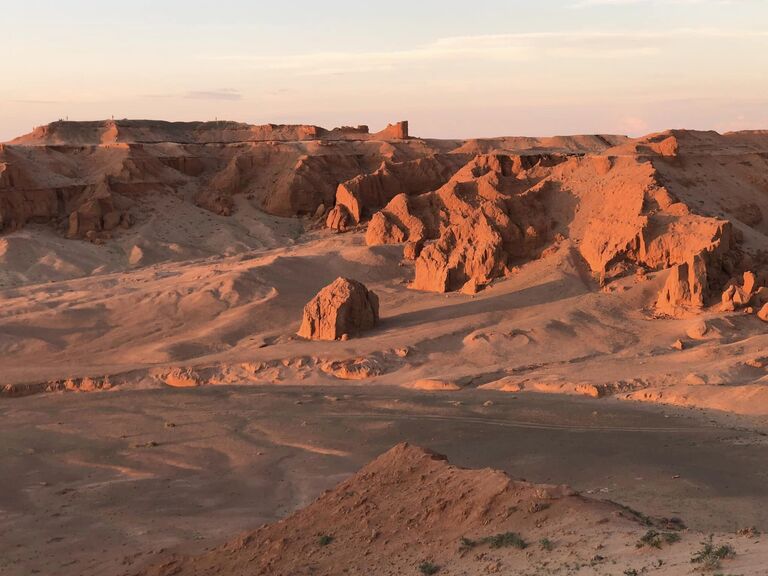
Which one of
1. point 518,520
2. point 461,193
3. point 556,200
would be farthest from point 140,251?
point 518,520

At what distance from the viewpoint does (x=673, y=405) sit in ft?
60.0

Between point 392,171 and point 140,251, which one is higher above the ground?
point 392,171

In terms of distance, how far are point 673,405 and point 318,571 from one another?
405 inches

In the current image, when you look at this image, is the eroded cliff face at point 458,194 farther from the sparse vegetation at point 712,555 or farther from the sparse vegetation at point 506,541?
the sparse vegetation at point 712,555

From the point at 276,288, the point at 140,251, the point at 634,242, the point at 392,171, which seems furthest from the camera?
the point at 392,171

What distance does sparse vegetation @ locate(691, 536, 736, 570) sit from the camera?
7602 mm

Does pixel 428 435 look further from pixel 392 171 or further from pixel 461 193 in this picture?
pixel 392 171

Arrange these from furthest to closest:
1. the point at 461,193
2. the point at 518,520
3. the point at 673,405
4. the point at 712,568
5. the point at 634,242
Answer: the point at 461,193, the point at 634,242, the point at 673,405, the point at 518,520, the point at 712,568

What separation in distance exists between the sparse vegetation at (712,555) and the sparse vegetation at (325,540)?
150 inches

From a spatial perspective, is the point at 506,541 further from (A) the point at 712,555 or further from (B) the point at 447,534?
(A) the point at 712,555

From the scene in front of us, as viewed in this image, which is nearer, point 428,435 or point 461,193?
point 428,435

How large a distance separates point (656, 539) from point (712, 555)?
0.69 meters

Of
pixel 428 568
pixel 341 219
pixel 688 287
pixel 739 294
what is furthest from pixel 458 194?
pixel 428 568

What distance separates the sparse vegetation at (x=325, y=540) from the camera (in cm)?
1041
